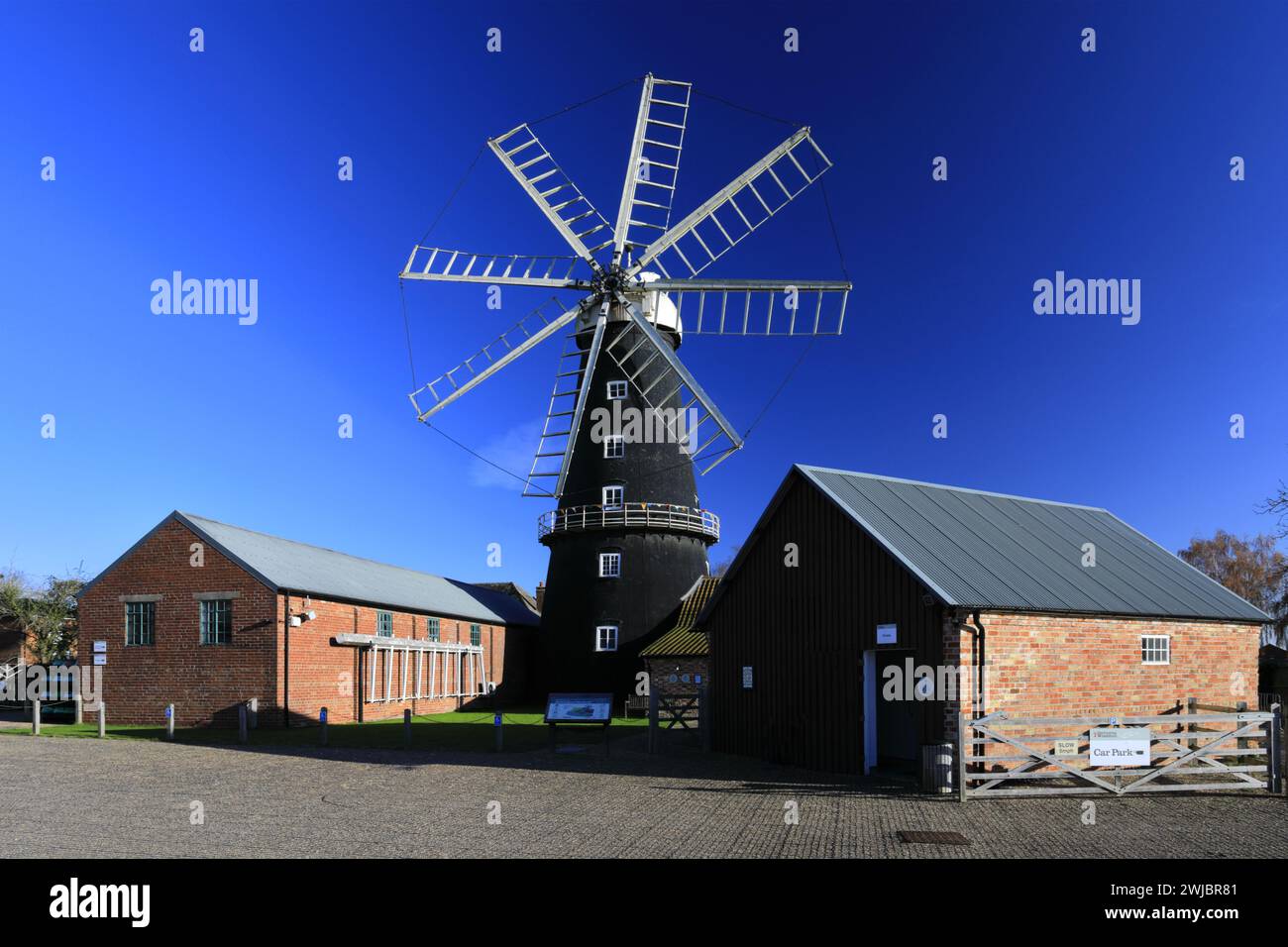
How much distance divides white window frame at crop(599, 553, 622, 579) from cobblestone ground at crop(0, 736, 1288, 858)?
56.0ft

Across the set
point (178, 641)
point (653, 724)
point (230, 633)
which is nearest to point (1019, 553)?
point (653, 724)

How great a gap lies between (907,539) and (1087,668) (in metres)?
4.17

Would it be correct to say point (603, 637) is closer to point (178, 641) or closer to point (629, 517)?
point (629, 517)

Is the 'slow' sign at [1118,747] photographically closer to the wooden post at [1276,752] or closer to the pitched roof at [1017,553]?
the wooden post at [1276,752]

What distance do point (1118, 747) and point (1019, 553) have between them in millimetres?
6100

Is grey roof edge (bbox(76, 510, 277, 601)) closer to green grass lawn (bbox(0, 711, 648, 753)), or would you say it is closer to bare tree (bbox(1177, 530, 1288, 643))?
green grass lawn (bbox(0, 711, 648, 753))

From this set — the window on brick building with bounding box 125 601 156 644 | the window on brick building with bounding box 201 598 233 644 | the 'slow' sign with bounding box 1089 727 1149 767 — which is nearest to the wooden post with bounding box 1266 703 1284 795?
the 'slow' sign with bounding box 1089 727 1149 767

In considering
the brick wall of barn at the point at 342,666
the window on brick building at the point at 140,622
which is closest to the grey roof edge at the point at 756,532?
the brick wall of barn at the point at 342,666

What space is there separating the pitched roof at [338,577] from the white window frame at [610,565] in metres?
7.51

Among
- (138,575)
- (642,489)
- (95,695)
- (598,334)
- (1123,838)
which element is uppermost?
(598,334)

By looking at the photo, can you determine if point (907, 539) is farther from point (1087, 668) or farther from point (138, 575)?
point (138, 575)

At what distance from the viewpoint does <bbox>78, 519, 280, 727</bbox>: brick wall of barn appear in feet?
98.9
